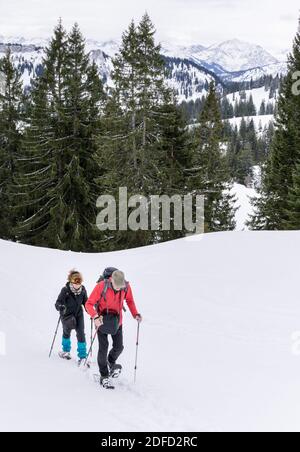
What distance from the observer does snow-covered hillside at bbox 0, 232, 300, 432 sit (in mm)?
6434

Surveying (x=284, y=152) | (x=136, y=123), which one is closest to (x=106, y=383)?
(x=136, y=123)

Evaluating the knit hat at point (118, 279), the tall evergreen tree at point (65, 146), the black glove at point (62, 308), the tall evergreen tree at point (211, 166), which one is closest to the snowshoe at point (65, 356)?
the black glove at point (62, 308)

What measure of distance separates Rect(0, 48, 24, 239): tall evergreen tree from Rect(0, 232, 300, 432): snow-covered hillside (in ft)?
45.3

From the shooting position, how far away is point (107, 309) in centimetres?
716

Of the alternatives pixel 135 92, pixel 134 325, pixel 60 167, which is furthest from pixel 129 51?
pixel 134 325

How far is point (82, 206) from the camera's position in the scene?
89.3 ft

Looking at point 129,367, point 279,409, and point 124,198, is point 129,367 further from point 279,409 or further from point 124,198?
point 124,198

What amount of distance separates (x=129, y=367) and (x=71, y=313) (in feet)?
5.03

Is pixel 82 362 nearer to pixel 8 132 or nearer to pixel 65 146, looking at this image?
pixel 65 146

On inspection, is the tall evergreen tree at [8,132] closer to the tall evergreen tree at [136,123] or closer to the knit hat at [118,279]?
the tall evergreen tree at [136,123]

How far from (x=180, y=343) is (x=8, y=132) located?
24.0 metres

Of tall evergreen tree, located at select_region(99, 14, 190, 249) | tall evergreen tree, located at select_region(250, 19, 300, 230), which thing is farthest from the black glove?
tall evergreen tree, located at select_region(250, 19, 300, 230)

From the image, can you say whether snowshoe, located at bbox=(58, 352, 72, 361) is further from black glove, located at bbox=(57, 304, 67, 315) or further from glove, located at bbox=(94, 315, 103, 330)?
glove, located at bbox=(94, 315, 103, 330)

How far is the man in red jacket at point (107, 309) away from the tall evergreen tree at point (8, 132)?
78.0ft
